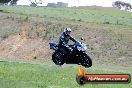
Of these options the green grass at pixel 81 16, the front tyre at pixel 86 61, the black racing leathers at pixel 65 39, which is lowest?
the green grass at pixel 81 16

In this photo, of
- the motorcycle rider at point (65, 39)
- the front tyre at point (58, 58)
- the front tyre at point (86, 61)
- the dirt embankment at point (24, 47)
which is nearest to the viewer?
the motorcycle rider at point (65, 39)

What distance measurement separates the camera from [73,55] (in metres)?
9.57

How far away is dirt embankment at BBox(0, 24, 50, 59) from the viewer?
1924 inches

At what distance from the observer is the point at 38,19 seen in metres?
64.1

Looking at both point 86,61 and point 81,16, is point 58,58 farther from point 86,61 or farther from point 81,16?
point 81,16

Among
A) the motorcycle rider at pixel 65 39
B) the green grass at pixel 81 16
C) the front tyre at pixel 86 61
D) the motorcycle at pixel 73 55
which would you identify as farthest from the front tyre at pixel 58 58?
the green grass at pixel 81 16

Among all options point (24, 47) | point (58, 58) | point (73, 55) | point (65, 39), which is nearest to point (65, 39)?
point (65, 39)

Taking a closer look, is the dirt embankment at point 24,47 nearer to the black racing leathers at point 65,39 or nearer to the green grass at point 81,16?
the green grass at point 81,16

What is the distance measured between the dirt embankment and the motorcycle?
3721cm

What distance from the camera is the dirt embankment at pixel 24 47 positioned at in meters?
48.9

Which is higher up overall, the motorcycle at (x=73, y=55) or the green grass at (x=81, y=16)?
the motorcycle at (x=73, y=55)

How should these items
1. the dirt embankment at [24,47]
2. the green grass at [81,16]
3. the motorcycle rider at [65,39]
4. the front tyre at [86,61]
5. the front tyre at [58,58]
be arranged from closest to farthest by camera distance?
the motorcycle rider at [65,39]
the front tyre at [86,61]
the front tyre at [58,58]
the dirt embankment at [24,47]
the green grass at [81,16]

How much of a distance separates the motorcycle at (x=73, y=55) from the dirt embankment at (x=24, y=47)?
3721cm

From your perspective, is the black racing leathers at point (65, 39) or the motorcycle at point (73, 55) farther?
the motorcycle at point (73, 55)
